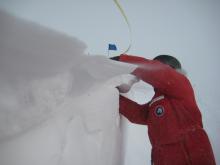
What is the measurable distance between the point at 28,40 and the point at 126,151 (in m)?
0.78

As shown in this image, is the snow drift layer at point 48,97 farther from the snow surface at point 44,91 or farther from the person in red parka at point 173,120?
the person in red parka at point 173,120

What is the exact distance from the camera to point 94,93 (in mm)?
749

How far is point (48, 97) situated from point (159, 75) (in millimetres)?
425

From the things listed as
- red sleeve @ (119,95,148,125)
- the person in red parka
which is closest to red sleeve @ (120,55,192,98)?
the person in red parka

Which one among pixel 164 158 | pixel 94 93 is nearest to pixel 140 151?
pixel 164 158

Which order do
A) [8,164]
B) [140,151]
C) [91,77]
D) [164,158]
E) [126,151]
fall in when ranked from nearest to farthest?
[8,164], [91,77], [164,158], [126,151], [140,151]

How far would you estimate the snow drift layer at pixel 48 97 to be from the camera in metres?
0.51

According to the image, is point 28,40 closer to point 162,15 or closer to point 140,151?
point 140,151

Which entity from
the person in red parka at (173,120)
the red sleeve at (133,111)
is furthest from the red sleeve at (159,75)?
the red sleeve at (133,111)

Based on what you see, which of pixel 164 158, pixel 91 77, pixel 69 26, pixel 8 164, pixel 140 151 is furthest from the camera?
pixel 69 26

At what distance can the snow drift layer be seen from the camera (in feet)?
1.66

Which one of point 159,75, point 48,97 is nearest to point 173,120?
point 159,75

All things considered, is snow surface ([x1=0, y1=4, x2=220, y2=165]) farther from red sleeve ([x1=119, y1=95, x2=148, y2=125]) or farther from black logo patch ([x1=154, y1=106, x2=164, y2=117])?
black logo patch ([x1=154, y1=106, x2=164, y2=117])

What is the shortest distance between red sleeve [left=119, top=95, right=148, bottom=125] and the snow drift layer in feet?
0.91
